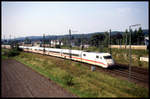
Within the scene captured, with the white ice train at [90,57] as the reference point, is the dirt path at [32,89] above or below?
below

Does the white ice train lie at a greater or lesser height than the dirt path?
greater

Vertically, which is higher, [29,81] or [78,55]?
[78,55]

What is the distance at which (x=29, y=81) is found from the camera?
21.2 meters

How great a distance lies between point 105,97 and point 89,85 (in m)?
3.99

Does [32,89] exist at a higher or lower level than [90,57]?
lower

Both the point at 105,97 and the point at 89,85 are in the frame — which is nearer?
the point at 105,97

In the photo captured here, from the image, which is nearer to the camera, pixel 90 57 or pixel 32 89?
pixel 32 89

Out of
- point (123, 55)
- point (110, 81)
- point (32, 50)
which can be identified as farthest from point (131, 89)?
point (32, 50)

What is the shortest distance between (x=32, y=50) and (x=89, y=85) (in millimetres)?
59997

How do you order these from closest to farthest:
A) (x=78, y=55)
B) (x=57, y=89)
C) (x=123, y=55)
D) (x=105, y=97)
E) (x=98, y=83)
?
(x=105, y=97) → (x=57, y=89) → (x=98, y=83) → (x=78, y=55) → (x=123, y=55)

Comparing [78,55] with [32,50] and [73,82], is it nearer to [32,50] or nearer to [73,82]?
[73,82]

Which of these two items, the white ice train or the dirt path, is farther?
the white ice train

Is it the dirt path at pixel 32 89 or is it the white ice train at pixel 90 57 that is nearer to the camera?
the dirt path at pixel 32 89

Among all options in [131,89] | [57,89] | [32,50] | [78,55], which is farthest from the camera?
[32,50]
